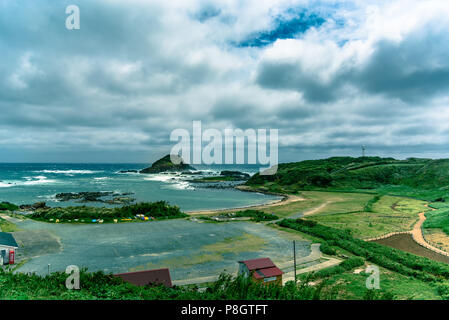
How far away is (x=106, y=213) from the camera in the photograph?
128 feet

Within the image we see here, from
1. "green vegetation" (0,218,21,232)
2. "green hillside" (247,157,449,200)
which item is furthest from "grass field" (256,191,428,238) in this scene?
"green vegetation" (0,218,21,232)

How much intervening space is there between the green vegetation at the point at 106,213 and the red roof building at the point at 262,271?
89.4 ft

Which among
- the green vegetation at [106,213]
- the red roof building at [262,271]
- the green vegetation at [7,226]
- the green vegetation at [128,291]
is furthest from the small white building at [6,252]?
the red roof building at [262,271]

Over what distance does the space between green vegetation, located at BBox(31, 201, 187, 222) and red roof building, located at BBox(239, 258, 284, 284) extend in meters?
27.3

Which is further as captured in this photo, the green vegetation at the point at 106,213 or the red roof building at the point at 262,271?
the green vegetation at the point at 106,213

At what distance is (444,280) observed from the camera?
17688 millimetres

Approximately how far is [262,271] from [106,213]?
104 feet

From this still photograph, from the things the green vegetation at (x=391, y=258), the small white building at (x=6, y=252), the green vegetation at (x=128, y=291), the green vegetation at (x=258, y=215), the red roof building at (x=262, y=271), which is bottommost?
the green vegetation at (x=258, y=215)

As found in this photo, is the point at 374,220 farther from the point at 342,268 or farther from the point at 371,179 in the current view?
the point at 371,179

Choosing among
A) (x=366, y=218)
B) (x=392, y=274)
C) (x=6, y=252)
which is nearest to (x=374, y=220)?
(x=366, y=218)

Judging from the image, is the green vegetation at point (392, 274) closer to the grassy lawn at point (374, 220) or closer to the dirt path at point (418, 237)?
the dirt path at point (418, 237)

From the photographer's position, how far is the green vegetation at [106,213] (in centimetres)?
3706
